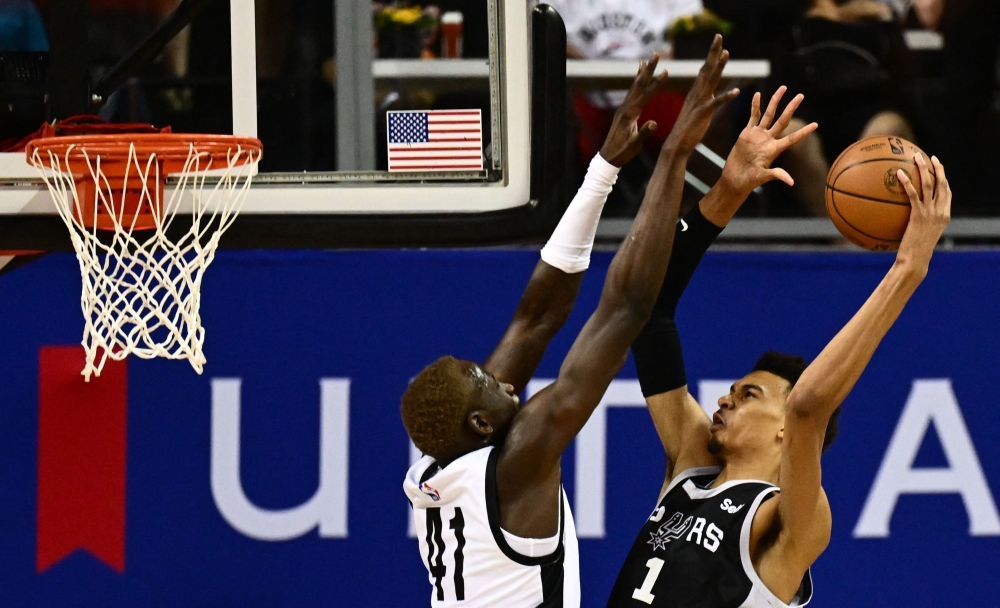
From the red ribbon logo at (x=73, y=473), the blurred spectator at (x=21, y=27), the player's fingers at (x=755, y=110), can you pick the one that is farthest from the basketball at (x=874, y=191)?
the red ribbon logo at (x=73, y=473)

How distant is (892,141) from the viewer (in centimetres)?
308

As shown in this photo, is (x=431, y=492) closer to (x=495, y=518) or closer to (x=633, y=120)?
(x=495, y=518)

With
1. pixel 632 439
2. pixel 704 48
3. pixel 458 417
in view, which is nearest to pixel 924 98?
pixel 704 48

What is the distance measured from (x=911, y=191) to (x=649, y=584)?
4.20 feet

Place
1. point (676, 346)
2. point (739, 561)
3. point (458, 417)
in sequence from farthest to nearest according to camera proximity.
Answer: point (676, 346) → point (739, 561) → point (458, 417)

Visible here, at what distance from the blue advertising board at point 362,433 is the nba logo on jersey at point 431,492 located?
2023mm

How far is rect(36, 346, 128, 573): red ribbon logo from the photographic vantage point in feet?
16.4

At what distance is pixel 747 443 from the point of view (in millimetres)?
3432

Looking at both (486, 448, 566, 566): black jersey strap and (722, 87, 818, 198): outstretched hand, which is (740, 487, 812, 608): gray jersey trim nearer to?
(486, 448, 566, 566): black jersey strap

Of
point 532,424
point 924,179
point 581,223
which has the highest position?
point 924,179

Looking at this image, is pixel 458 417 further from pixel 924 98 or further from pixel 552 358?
pixel 924 98

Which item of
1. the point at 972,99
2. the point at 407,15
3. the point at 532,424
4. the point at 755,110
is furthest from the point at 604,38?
the point at 532,424

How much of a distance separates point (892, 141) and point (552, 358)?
2157mm

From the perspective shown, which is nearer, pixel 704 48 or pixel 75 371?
pixel 75 371
